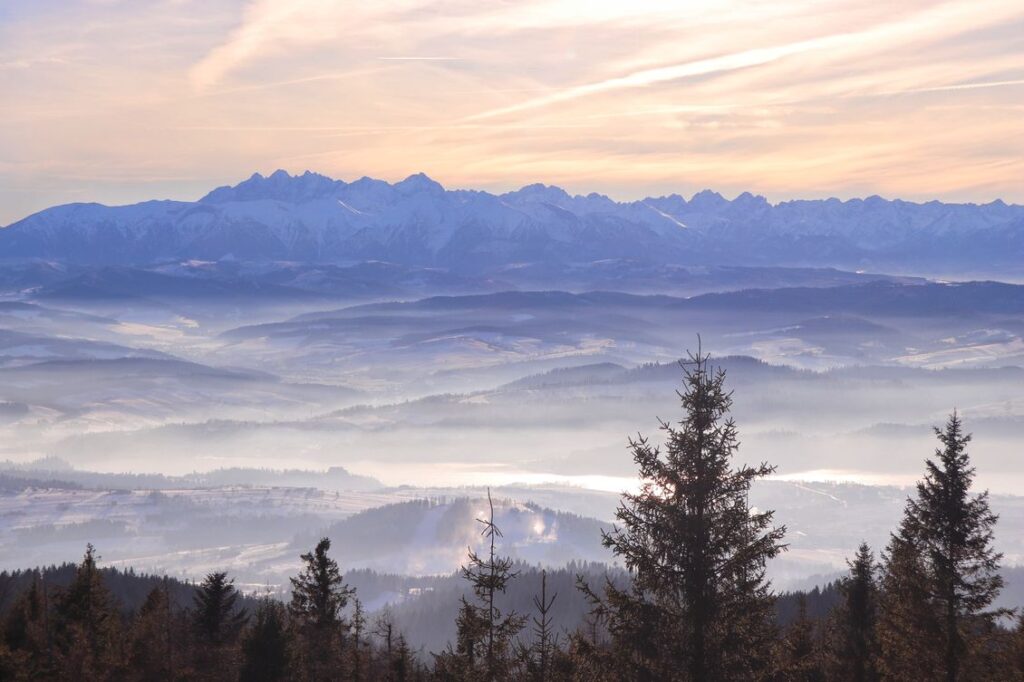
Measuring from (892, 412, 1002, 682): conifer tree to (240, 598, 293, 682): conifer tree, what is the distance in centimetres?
2090

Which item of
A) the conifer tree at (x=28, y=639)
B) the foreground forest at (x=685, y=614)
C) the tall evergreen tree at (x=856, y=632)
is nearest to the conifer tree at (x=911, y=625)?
the foreground forest at (x=685, y=614)

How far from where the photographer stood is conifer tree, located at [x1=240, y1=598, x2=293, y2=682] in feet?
138

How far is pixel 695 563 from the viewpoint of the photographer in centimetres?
2695

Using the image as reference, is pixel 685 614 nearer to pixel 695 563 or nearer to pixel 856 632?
pixel 695 563

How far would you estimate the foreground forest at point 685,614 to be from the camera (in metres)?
26.7

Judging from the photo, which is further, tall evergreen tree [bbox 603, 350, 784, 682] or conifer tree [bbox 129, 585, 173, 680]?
conifer tree [bbox 129, 585, 173, 680]

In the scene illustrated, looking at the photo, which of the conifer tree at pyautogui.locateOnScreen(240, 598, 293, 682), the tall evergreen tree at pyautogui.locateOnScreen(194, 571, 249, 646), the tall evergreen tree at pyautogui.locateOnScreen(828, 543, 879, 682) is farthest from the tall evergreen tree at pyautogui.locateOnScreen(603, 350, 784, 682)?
the tall evergreen tree at pyautogui.locateOnScreen(194, 571, 249, 646)

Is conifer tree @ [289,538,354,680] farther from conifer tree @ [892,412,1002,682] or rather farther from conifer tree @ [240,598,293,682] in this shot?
conifer tree @ [892,412,1002,682]

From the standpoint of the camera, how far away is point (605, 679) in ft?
86.8

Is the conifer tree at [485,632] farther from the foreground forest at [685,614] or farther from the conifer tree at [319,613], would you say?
the conifer tree at [319,613]

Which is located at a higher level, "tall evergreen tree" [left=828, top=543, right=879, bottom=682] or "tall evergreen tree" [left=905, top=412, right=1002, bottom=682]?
"tall evergreen tree" [left=905, top=412, right=1002, bottom=682]

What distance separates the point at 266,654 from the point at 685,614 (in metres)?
19.9

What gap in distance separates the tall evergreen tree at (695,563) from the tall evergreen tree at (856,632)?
635 inches

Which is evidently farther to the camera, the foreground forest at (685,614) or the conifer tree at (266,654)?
the conifer tree at (266,654)
